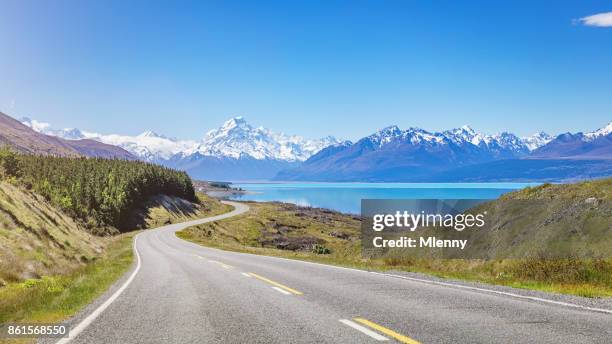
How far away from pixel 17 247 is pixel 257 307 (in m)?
18.5

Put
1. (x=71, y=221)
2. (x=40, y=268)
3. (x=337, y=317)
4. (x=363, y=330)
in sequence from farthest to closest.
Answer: (x=71, y=221) < (x=40, y=268) < (x=337, y=317) < (x=363, y=330)

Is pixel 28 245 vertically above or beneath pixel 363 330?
beneath

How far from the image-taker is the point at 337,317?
8.96 m

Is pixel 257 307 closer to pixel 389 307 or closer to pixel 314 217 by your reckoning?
pixel 389 307

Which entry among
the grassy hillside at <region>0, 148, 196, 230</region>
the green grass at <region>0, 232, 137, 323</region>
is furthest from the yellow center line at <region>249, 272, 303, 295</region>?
the grassy hillside at <region>0, 148, 196, 230</region>

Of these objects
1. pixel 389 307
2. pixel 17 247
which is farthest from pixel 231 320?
pixel 17 247

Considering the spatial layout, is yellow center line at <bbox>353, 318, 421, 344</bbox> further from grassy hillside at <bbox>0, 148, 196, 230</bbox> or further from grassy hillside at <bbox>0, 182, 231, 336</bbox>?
grassy hillside at <bbox>0, 148, 196, 230</bbox>

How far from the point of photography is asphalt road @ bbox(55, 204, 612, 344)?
7.34 metres

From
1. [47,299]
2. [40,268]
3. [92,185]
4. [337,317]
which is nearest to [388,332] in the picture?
[337,317]

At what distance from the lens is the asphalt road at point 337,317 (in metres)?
7.34

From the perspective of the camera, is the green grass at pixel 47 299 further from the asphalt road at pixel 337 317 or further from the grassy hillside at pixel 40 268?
the asphalt road at pixel 337 317

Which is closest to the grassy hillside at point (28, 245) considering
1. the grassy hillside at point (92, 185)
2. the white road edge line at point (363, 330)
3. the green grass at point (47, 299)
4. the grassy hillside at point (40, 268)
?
the grassy hillside at point (40, 268)

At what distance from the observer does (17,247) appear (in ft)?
77.1

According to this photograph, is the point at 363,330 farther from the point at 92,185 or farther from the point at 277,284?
the point at 92,185
